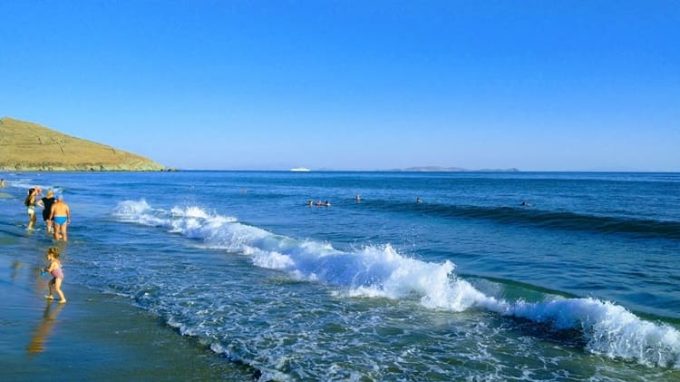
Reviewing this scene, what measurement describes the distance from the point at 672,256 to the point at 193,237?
17.2 meters

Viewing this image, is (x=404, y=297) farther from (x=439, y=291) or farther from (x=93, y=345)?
Result: (x=93, y=345)

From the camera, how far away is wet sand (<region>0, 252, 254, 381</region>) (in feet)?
20.9

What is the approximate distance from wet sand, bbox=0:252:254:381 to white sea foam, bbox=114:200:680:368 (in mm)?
4721

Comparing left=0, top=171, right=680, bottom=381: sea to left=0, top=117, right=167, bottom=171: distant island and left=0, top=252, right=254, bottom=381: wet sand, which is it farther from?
left=0, top=117, right=167, bottom=171: distant island

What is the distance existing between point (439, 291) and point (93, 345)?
6705 mm

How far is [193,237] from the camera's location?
21.5 m

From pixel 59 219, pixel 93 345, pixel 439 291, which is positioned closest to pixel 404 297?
pixel 439 291

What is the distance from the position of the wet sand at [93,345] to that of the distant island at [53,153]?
15022cm

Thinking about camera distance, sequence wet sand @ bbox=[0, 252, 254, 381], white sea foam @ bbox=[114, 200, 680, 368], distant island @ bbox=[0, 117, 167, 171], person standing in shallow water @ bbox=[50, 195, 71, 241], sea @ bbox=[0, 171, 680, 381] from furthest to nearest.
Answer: distant island @ bbox=[0, 117, 167, 171] < person standing in shallow water @ bbox=[50, 195, 71, 241] < white sea foam @ bbox=[114, 200, 680, 368] < sea @ bbox=[0, 171, 680, 381] < wet sand @ bbox=[0, 252, 254, 381]

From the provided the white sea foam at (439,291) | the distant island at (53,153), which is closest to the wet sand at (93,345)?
the white sea foam at (439,291)

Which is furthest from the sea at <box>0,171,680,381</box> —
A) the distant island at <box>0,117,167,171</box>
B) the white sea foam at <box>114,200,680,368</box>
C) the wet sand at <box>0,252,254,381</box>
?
the distant island at <box>0,117,167,171</box>

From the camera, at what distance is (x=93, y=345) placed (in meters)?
7.38

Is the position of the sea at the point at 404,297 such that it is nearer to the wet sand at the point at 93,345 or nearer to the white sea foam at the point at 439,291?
the white sea foam at the point at 439,291

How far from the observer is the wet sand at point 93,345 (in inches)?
251
